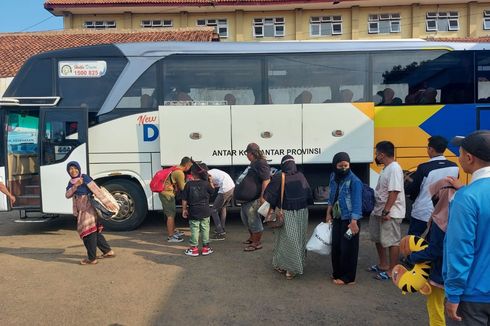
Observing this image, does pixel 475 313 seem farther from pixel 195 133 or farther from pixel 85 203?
pixel 195 133

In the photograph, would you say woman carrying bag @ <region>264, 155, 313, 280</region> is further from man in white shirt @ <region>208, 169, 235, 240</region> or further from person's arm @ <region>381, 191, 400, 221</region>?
man in white shirt @ <region>208, 169, 235, 240</region>

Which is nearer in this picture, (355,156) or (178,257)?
(178,257)

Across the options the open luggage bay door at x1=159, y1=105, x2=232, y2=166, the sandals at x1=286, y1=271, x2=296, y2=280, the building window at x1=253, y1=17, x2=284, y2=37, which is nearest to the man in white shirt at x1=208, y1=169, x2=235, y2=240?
the open luggage bay door at x1=159, y1=105, x2=232, y2=166

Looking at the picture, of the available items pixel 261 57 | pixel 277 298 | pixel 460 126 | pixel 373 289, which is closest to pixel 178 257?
pixel 277 298

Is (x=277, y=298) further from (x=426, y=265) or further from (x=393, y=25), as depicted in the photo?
(x=393, y=25)

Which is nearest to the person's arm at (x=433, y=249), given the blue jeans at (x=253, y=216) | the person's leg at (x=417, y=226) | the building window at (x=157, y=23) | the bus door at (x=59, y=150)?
the person's leg at (x=417, y=226)

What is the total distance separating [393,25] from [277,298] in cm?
2789

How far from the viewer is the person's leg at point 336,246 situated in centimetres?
524

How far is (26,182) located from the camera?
841cm

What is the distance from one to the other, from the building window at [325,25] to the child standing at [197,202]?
81.9 ft

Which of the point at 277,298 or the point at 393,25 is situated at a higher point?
the point at 393,25

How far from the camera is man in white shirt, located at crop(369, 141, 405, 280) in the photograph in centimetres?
528

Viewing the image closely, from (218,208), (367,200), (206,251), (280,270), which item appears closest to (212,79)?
(218,208)

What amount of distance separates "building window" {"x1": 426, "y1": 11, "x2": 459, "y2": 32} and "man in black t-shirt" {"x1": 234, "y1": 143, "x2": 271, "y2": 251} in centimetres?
2656
